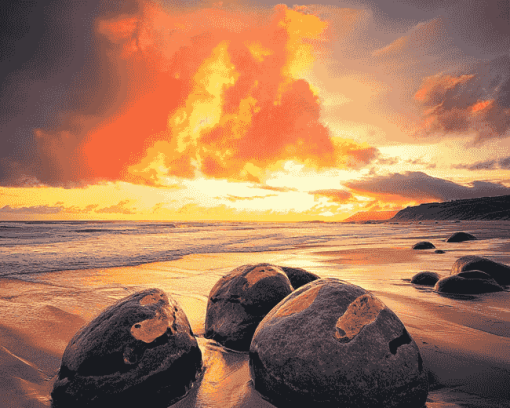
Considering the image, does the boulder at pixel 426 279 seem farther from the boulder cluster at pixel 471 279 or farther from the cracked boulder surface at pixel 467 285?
the cracked boulder surface at pixel 467 285

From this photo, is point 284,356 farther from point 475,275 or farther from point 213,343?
point 475,275

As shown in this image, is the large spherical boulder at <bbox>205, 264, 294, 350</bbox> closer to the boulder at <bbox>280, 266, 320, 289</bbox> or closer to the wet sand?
the wet sand

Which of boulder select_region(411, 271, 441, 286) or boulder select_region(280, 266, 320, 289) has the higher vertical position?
boulder select_region(280, 266, 320, 289)

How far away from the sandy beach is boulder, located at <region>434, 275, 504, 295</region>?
0.39 feet

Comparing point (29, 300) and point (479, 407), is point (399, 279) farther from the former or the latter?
point (29, 300)

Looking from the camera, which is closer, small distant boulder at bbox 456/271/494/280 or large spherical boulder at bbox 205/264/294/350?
large spherical boulder at bbox 205/264/294/350

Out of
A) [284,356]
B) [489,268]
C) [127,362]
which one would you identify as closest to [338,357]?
[284,356]

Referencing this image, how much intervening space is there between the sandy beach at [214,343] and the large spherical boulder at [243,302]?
13 centimetres

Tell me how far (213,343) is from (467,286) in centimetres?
353

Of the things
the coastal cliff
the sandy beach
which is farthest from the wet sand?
the coastal cliff

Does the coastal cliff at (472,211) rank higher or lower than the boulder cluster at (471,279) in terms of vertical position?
higher

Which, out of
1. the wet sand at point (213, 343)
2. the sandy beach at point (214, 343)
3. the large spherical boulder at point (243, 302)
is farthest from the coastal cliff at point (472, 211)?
the large spherical boulder at point (243, 302)

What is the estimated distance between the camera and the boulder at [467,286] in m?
4.06

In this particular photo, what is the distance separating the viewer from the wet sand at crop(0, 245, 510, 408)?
6.50ft
